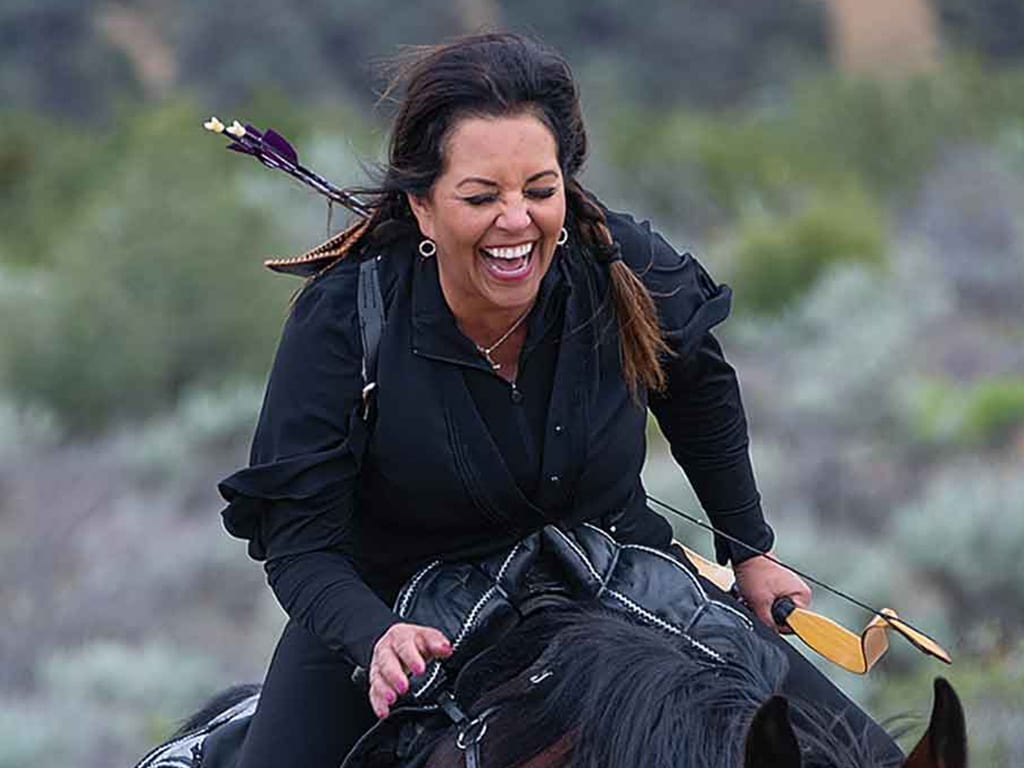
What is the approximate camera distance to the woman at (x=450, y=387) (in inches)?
152

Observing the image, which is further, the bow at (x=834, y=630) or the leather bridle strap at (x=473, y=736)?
the bow at (x=834, y=630)

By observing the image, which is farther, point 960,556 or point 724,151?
point 724,151

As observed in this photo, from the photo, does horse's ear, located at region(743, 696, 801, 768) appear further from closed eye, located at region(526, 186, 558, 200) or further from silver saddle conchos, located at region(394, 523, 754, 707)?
closed eye, located at region(526, 186, 558, 200)

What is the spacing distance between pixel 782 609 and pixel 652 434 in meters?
11.3

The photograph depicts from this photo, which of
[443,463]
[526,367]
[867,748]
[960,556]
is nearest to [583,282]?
[526,367]

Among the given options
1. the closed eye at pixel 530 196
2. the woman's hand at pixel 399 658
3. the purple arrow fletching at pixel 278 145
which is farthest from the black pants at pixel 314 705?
the purple arrow fletching at pixel 278 145

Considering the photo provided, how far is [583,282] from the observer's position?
13.5 ft

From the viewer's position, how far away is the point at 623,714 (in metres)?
3.50

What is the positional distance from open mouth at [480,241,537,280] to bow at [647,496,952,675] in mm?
629

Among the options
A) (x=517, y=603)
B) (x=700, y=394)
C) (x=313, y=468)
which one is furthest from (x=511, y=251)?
(x=700, y=394)

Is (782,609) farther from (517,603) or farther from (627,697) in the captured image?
(627,697)

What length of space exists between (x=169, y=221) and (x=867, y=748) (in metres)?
16.9

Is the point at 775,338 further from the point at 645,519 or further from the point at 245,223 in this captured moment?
the point at 645,519

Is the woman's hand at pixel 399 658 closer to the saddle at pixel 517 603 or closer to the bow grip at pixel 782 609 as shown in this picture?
the saddle at pixel 517 603
